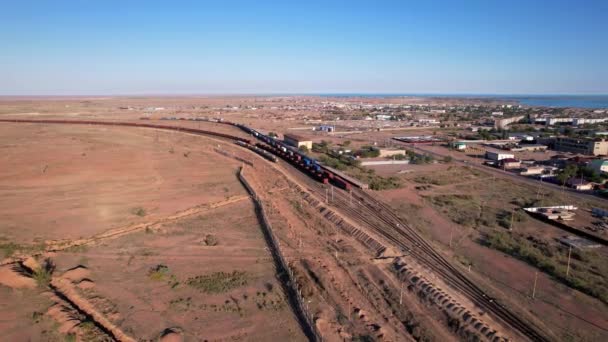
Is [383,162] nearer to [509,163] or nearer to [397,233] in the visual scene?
[509,163]

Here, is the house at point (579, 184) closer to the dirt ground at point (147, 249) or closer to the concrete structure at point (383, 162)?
the concrete structure at point (383, 162)

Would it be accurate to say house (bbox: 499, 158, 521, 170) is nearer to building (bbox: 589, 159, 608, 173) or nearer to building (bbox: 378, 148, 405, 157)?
building (bbox: 589, 159, 608, 173)

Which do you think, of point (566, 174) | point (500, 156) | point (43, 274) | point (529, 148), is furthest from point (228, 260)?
point (529, 148)

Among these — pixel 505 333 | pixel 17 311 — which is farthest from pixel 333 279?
pixel 17 311

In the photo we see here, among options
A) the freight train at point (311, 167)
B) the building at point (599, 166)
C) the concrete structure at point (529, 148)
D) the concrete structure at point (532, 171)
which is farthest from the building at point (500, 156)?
the freight train at point (311, 167)

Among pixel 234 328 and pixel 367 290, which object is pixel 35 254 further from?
pixel 367 290

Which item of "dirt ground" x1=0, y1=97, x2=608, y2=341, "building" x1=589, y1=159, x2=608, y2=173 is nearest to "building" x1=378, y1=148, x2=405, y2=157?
"dirt ground" x1=0, y1=97, x2=608, y2=341
